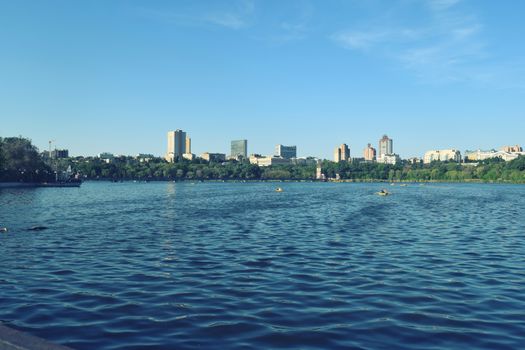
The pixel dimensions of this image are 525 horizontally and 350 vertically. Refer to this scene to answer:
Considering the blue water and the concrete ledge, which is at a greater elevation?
the concrete ledge

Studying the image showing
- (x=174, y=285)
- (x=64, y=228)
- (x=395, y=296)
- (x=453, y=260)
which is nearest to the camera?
(x=395, y=296)

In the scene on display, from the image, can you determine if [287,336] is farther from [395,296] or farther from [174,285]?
[174,285]

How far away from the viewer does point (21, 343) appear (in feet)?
23.7

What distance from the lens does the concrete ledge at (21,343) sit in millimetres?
7094

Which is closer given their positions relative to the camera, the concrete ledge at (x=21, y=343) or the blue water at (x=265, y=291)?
the concrete ledge at (x=21, y=343)

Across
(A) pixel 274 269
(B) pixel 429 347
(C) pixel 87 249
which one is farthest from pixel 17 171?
(B) pixel 429 347

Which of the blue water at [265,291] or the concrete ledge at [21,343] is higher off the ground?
the concrete ledge at [21,343]

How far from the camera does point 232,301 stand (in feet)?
63.4

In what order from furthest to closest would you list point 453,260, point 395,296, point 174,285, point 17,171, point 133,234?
point 17,171
point 133,234
point 453,260
point 174,285
point 395,296

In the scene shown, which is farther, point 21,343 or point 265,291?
point 265,291

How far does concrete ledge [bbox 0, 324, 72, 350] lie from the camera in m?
7.09

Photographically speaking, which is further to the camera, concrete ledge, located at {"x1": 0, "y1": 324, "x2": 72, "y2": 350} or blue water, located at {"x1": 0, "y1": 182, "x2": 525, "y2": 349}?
blue water, located at {"x1": 0, "y1": 182, "x2": 525, "y2": 349}

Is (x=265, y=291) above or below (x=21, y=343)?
below

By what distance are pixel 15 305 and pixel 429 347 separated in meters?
15.0
